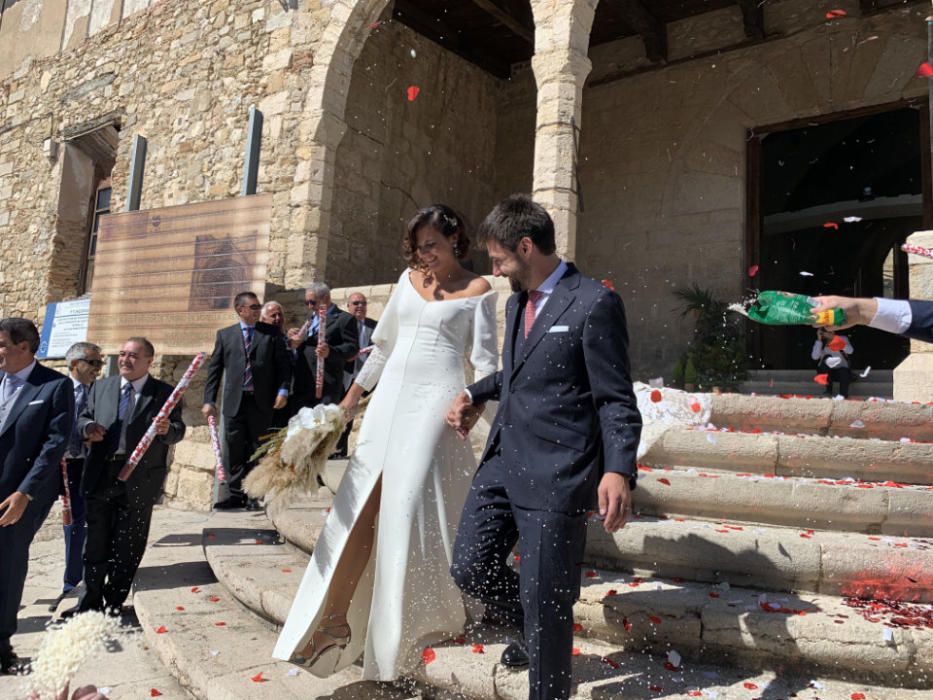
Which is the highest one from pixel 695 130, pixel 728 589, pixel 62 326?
pixel 695 130

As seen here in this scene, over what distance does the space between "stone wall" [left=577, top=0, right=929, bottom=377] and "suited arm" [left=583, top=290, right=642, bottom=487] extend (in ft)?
26.4

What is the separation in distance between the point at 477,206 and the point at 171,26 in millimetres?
5465

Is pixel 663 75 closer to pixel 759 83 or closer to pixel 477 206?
pixel 759 83

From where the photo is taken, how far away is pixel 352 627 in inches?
107

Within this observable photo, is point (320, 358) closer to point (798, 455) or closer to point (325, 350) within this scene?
point (325, 350)

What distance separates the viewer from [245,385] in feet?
18.8

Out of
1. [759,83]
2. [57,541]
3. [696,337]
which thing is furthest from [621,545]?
[759,83]

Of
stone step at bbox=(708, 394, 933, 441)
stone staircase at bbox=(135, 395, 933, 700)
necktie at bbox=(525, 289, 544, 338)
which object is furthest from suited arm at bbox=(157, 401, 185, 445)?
stone step at bbox=(708, 394, 933, 441)

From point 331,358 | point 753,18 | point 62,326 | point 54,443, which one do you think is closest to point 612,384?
point 54,443

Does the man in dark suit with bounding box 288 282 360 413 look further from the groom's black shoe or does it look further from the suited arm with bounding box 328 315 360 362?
the groom's black shoe

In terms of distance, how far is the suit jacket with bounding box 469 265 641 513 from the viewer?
2.08m

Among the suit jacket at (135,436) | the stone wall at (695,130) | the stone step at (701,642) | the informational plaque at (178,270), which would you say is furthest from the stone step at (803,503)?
the stone wall at (695,130)

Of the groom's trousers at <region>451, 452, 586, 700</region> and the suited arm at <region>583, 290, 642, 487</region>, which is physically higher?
the suited arm at <region>583, 290, 642, 487</region>

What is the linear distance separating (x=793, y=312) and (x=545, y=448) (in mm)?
803
